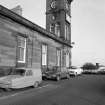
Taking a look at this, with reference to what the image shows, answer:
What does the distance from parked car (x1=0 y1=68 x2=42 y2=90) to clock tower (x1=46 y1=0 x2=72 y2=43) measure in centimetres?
2171

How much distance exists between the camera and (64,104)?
8359 millimetres

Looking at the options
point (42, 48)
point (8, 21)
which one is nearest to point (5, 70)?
point (8, 21)

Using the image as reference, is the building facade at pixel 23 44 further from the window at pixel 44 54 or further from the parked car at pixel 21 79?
the parked car at pixel 21 79

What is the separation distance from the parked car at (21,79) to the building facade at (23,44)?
4243mm

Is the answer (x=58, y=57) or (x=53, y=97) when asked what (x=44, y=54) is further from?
(x=53, y=97)

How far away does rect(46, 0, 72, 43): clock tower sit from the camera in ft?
119

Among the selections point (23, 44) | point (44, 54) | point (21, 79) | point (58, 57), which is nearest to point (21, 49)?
point (23, 44)

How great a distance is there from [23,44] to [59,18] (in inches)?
689

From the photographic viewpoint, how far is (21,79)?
12.4m

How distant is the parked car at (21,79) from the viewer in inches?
457

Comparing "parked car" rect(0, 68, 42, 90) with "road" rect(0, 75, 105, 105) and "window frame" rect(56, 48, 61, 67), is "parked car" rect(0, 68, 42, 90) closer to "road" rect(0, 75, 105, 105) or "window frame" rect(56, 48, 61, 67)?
"road" rect(0, 75, 105, 105)

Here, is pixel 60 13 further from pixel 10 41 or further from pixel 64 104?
pixel 64 104

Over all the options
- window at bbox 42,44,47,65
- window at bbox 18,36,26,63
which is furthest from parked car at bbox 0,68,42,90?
window at bbox 42,44,47,65

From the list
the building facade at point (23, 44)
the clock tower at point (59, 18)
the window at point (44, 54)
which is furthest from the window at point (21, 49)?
the clock tower at point (59, 18)
